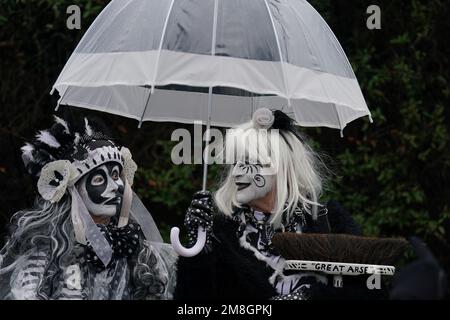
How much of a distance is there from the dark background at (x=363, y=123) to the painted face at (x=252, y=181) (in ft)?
6.97

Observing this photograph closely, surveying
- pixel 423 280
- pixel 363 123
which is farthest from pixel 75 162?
pixel 363 123

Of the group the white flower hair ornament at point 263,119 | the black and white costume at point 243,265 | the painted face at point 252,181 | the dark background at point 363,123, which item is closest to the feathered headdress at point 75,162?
the black and white costume at point 243,265

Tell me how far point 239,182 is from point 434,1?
271 centimetres

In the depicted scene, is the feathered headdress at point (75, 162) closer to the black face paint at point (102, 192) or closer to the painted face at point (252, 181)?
the black face paint at point (102, 192)

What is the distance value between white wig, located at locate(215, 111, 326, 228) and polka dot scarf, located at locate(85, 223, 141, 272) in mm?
370

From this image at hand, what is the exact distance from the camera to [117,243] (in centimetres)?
431

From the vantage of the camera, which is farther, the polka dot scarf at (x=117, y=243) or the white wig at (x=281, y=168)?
the white wig at (x=281, y=168)

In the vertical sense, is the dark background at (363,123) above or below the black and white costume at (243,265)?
above

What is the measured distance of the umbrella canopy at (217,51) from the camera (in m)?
3.97

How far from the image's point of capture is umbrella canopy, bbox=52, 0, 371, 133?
3975 mm

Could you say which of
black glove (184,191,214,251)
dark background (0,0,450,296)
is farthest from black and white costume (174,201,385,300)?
dark background (0,0,450,296)
